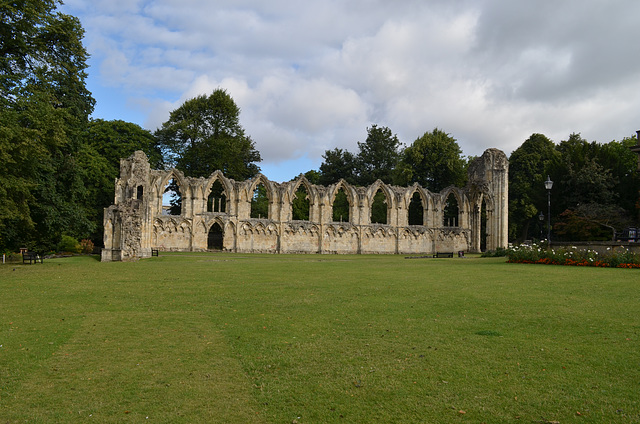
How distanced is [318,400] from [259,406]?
52 centimetres

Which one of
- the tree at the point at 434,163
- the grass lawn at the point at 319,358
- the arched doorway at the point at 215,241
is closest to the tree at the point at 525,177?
the tree at the point at 434,163

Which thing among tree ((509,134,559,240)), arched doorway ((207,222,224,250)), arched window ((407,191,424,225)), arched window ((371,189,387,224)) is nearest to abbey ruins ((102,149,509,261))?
arched doorway ((207,222,224,250))

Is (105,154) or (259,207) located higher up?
(105,154)

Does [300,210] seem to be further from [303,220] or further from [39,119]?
[39,119]

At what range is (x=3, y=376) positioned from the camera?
4.80 meters

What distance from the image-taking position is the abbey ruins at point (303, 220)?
35.2 m

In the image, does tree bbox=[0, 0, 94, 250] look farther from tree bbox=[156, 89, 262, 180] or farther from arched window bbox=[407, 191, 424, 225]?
arched window bbox=[407, 191, 424, 225]

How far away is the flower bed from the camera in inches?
736

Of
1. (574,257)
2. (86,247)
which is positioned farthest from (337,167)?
(574,257)

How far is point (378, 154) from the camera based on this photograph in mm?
62500

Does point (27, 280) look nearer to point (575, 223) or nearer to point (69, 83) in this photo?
point (69, 83)

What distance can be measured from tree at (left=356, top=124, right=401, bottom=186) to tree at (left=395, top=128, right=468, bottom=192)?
23.7 feet

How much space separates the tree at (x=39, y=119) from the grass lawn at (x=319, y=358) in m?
8.19

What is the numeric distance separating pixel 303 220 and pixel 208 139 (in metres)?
14.5
